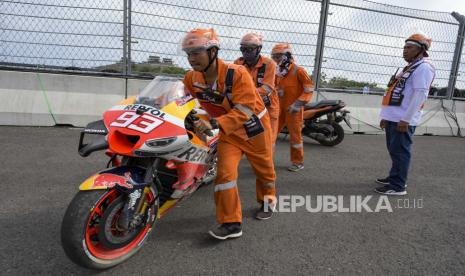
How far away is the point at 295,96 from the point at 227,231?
9.25ft

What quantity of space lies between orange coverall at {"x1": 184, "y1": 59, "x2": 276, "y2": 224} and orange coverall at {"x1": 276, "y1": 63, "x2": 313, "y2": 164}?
1873 mm

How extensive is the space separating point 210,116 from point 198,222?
1.02m

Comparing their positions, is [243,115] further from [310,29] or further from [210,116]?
[310,29]

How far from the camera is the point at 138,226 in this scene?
2439 millimetres

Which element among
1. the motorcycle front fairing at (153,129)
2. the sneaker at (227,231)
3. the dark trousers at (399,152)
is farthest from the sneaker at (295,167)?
the motorcycle front fairing at (153,129)

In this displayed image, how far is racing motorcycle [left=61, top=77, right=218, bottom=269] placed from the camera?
211cm

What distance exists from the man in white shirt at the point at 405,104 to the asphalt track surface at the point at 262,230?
337 mm

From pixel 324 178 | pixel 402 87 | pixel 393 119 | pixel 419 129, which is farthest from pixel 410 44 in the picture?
pixel 419 129

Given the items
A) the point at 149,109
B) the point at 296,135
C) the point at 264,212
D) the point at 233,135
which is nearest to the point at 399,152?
the point at 296,135

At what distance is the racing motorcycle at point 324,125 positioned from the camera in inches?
260

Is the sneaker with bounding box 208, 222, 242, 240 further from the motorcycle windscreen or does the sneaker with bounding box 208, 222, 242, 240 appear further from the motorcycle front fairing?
the motorcycle windscreen

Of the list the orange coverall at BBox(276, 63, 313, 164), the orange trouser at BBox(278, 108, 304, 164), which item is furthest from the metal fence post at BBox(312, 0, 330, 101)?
the orange trouser at BBox(278, 108, 304, 164)

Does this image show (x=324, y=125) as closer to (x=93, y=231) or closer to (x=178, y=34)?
(x=178, y=34)

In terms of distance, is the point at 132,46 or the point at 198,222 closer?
the point at 198,222
